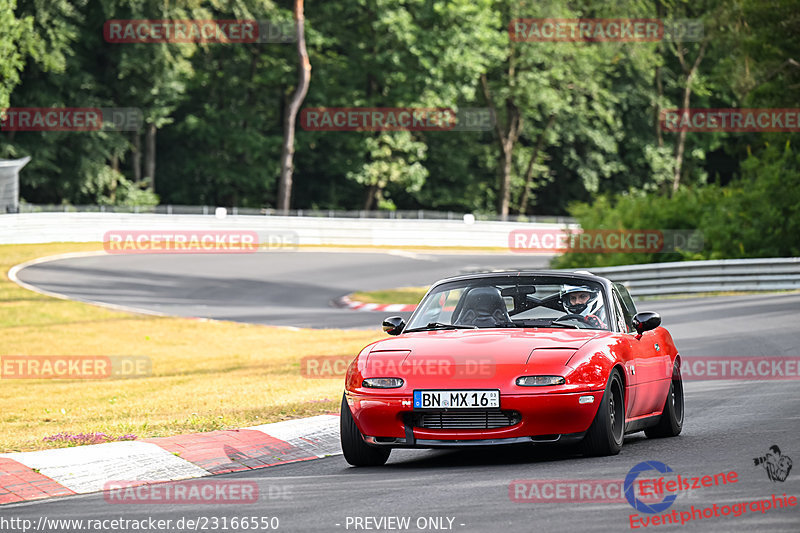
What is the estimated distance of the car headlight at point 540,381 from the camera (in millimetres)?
7988

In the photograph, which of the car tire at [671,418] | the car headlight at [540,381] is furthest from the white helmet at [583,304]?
the car headlight at [540,381]

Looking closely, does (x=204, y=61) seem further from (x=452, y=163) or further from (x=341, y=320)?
(x=341, y=320)

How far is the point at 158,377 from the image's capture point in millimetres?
17594

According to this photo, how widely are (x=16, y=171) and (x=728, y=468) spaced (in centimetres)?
4218

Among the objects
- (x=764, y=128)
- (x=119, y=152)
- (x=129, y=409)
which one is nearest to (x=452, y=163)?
(x=119, y=152)

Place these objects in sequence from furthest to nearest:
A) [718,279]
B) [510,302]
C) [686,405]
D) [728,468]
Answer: [718,279]
[686,405]
[510,302]
[728,468]

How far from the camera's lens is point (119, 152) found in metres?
55.5

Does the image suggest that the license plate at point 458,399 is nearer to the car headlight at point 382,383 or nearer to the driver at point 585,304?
the car headlight at point 382,383
